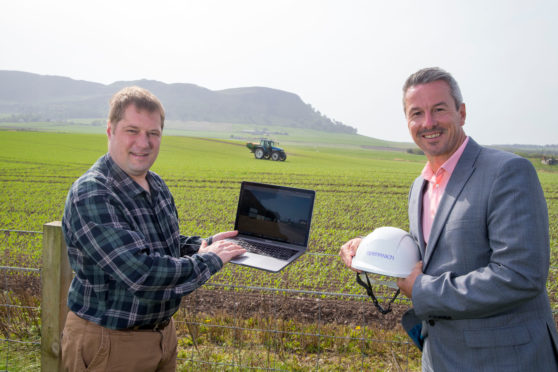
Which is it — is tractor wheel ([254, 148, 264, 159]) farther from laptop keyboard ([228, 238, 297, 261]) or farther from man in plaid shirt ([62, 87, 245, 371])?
man in plaid shirt ([62, 87, 245, 371])

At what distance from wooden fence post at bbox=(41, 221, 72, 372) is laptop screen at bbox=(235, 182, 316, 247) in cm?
98

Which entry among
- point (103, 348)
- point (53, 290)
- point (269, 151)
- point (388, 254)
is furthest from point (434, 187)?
point (269, 151)

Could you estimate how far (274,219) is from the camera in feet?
7.30

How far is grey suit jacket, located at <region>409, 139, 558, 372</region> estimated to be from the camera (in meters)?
1.16

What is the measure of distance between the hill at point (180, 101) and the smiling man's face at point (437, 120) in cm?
5145

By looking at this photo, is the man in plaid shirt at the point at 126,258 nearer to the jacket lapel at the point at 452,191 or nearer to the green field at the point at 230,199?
the jacket lapel at the point at 452,191

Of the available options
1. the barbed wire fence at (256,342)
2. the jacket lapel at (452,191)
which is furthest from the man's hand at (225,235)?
the jacket lapel at (452,191)

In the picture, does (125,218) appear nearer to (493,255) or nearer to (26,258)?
(493,255)

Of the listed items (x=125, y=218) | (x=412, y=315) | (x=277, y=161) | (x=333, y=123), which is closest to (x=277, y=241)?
(x=412, y=315)

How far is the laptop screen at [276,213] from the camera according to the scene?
2174 mm

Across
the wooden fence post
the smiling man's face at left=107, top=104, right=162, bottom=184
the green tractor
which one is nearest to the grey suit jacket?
the smiling man's face at left=107, top=104, right=162, bottom=184

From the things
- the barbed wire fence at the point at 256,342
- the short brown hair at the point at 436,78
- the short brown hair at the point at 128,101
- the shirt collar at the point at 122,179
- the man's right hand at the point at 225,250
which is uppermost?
the short brown hair at the point at 436,78

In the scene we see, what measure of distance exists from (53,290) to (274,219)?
123 centimetres

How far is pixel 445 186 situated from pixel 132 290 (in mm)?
1264
